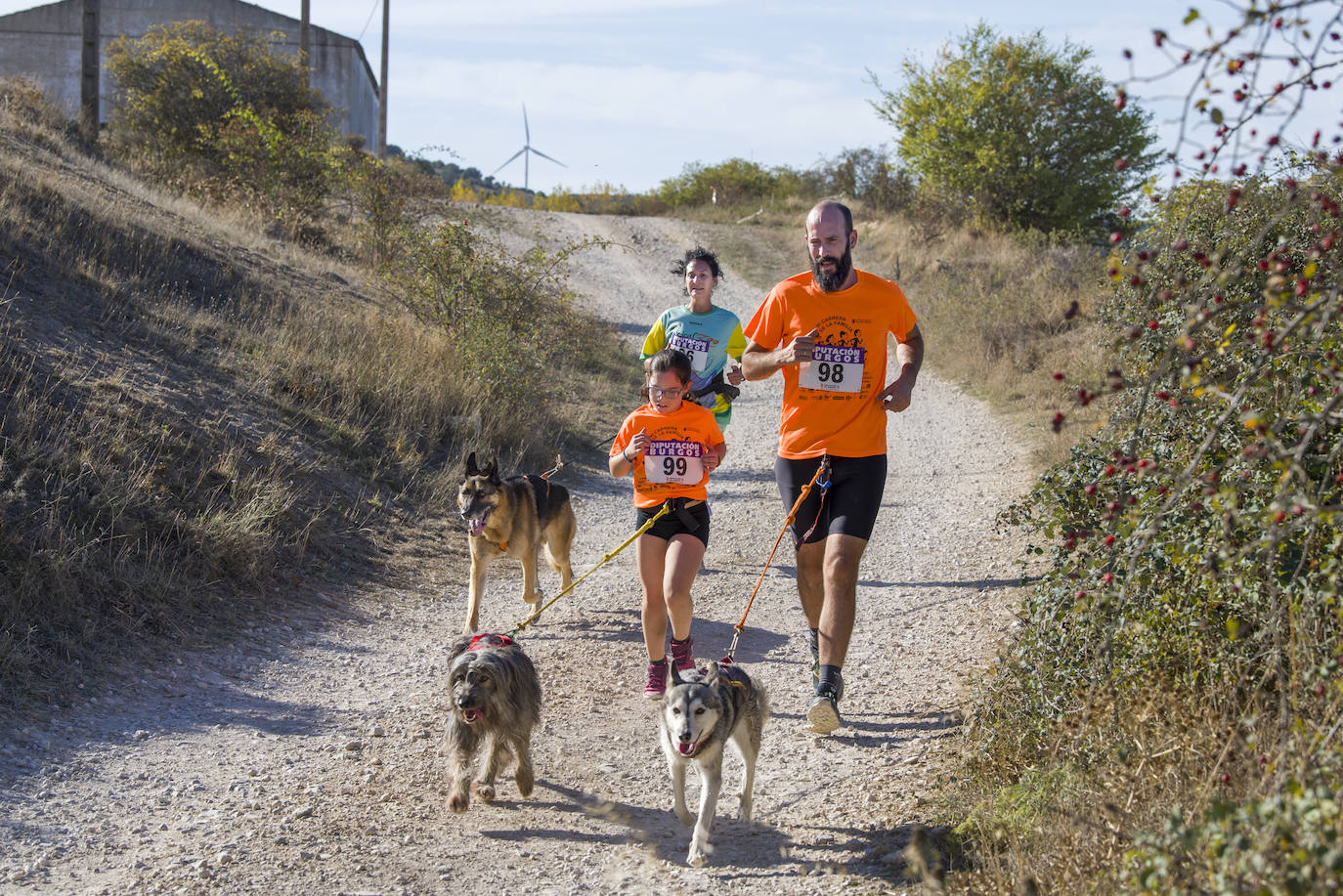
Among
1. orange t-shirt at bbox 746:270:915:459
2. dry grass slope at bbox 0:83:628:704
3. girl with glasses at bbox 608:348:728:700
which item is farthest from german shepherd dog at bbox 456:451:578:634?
orange t-shirt at bbox 746:270:915:459

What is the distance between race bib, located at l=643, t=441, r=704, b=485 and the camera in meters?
5.44

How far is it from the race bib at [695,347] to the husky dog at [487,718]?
9.88ft

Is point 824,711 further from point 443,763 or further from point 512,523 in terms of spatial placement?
point 512,523

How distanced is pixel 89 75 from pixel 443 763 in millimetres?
18137

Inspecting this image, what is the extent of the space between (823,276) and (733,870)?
9.21 ft

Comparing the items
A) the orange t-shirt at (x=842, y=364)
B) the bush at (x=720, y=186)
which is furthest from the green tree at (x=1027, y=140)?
the orange t-shirt at (x=842, y=364)

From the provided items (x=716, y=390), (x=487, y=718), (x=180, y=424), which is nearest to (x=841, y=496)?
(x=487, y=718)

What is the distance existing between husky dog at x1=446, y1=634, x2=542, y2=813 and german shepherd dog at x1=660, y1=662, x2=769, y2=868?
747 mm

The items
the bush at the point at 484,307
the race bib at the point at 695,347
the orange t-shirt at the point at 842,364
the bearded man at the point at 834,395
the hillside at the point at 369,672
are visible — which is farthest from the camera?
the bush at the point at 484,307

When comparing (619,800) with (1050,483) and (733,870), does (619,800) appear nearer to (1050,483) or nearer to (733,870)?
(733,870)

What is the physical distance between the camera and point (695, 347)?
23.8ft

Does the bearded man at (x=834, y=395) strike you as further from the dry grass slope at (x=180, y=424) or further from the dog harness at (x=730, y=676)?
the dry grass slope at (x=180, y=424)

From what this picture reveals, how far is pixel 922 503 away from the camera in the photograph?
10.6m

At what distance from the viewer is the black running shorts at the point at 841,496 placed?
200 inches
